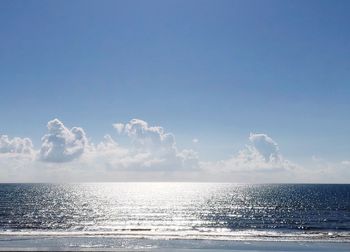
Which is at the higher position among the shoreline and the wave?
the shoreline

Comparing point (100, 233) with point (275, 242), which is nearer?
point (275, 242)

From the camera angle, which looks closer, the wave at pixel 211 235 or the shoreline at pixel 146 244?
the shoreline at pixel 146 244

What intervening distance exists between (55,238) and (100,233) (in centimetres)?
844

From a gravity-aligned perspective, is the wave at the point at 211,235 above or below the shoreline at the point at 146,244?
below

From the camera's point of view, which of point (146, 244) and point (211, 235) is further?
point (211, 235)

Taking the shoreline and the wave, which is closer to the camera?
the shoreline

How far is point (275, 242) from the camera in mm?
57719

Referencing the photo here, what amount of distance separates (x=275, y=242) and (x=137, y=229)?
2472 centimetres

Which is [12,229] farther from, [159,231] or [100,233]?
[159,231]

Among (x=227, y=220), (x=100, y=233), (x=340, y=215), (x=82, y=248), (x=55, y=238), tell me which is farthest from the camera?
(x=340, y=215)

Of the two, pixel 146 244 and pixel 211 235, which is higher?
pixel 146 244

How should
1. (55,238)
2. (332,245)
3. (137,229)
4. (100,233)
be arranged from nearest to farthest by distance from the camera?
(332,245) < (55,238) < (100,233) < (137,229)

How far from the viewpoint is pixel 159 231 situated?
227 feet

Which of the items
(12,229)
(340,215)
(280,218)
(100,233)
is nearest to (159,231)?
(100,233)
